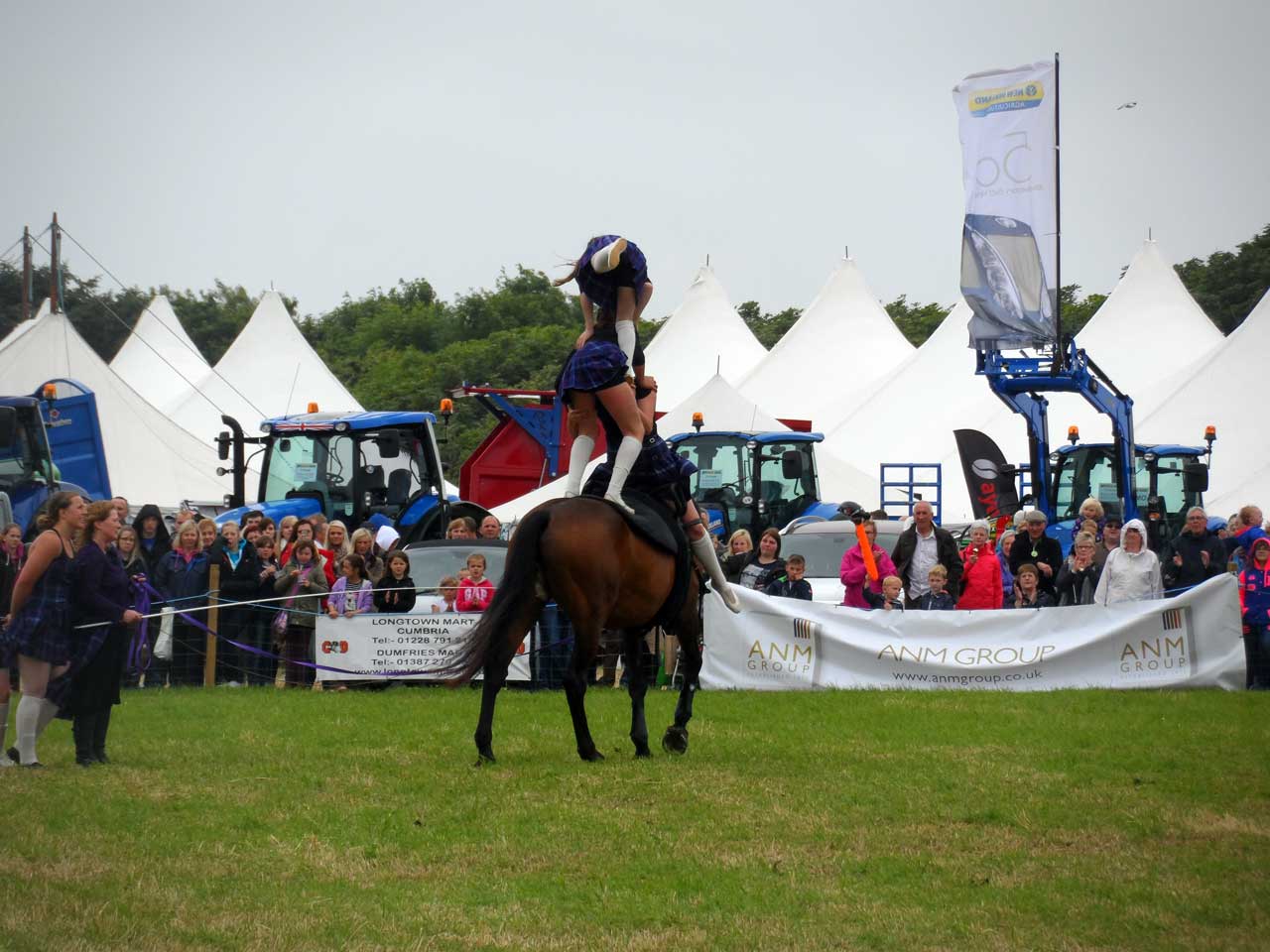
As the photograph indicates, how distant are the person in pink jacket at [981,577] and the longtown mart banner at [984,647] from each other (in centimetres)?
92

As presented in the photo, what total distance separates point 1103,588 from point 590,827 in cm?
918

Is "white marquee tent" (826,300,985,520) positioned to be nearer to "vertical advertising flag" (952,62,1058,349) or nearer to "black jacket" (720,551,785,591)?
"vertical advertising flag" (952,62,1058,349)

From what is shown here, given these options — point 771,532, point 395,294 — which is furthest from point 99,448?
point 395,294

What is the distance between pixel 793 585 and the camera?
15.8 m

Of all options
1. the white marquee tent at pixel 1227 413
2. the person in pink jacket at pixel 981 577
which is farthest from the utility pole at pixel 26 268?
the white marquee tent at pixel 1227 413

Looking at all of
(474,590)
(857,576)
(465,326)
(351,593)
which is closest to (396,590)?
(351,593)

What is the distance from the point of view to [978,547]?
52.6ft

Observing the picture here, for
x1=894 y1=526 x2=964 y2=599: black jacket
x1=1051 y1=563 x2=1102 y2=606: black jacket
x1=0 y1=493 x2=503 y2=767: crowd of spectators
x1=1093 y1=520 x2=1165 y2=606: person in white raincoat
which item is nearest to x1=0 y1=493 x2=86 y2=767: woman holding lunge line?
x1=0 y1=493 x2=503 y2=767: crowd of spectators

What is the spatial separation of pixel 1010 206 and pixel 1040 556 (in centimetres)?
853

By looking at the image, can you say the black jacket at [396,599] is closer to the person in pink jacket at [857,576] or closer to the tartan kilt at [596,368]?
the person in pink jacket at [857,576]

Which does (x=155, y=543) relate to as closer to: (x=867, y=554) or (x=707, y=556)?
(x=867, y=554)

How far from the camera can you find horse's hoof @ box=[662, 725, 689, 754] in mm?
10555

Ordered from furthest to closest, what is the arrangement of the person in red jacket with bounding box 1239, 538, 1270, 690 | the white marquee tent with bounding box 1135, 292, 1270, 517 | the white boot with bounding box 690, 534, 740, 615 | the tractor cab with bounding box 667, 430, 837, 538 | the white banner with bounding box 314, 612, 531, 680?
1. the white marquee tent with bounding box 1135, 292, 1270, 517
2. the tractor cab with bounding box 667, 430, 837, 538
3. the white banner with bounding box 314, 612, 531, 680
4. the person in red jacket with bounding box 1239, 538, 1270, 690
5. the white boot with bounding box 690, 534, 740, 615

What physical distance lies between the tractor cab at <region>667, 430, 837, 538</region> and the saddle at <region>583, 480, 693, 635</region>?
13.8 metres
